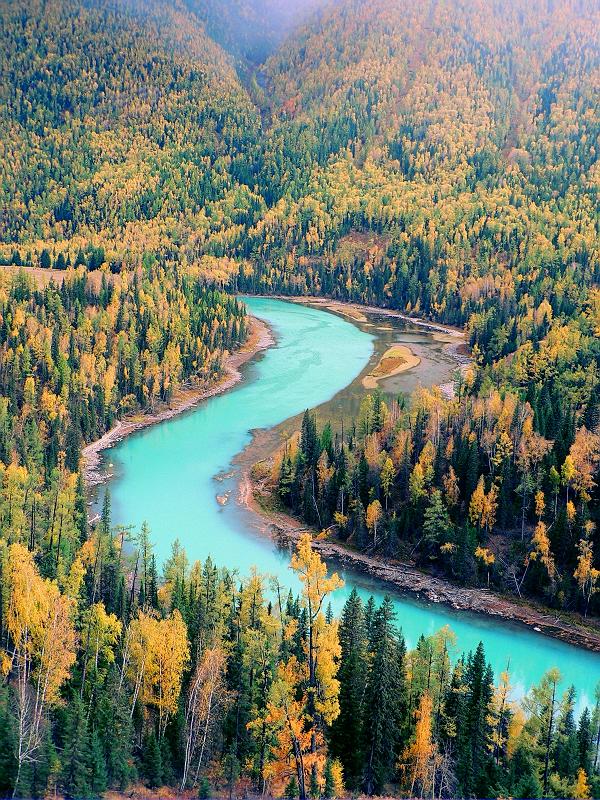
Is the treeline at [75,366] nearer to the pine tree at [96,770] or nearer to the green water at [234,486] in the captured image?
the green water at [234,486]

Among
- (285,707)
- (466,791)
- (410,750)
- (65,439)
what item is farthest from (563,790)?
(65,439)

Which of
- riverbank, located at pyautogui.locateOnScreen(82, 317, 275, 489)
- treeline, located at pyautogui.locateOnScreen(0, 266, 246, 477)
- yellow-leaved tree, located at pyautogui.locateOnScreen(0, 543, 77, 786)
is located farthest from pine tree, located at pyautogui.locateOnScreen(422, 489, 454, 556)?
riverbank, located at pyautogui.locateOnScreen(82, 317, 275, 489)

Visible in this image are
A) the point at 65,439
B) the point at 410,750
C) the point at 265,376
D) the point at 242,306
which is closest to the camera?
the point at 410,750

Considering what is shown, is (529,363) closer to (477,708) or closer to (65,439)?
(65,439)

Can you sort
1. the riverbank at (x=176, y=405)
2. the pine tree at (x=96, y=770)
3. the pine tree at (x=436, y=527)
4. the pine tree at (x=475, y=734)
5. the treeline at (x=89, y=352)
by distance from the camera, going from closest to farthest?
1. the pine tree at (x=96, y=770)
2. the pine tree at (x=475, y=734)
3. the pine tree at (x=436, y=527)
4. the riverbank at (x=176, y=405)
5. the treeline at (x=89, y=352)

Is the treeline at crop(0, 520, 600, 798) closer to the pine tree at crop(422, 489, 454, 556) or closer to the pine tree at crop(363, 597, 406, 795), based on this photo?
the pine tree at crop(363, 597, 406, 795)

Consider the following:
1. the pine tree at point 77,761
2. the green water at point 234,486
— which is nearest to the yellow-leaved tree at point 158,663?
the pine tree at point 77,761
